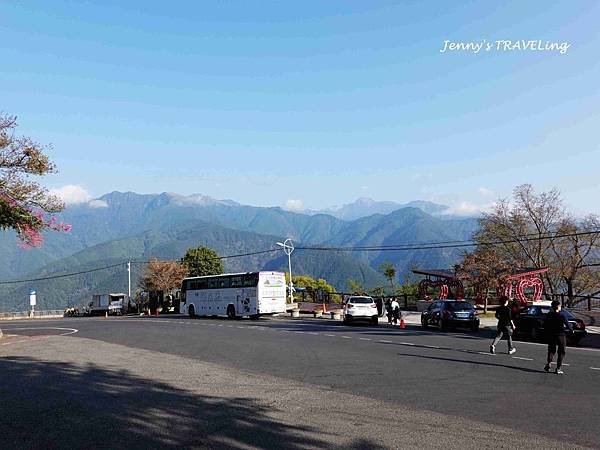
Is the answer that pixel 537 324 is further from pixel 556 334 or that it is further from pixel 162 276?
pixel 162 276

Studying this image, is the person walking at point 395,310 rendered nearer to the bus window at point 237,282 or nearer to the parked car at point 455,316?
the parked car at point 455,316

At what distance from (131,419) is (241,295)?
3438 cm

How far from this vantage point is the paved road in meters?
9.38

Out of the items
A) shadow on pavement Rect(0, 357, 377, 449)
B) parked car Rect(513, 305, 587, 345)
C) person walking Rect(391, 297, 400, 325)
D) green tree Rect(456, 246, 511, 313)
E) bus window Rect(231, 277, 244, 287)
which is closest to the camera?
shadow on pavement Rect(0, 357, 377, 449)

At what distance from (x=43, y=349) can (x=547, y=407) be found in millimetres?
16923

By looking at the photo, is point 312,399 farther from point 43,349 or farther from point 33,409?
point 43,349

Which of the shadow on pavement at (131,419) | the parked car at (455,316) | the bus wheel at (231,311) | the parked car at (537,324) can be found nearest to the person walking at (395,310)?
the parked car at (455,316)

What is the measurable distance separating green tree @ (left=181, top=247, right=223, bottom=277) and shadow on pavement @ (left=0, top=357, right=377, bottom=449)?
264ft

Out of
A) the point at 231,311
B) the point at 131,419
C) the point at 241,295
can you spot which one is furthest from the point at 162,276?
the point at 131,419

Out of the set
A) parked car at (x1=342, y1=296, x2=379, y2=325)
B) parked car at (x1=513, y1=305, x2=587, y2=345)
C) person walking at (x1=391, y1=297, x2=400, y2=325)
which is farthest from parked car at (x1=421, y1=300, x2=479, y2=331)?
parked car at (x1=342, y1=296, x2=379, y2=325)

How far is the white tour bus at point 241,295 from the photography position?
42.2 m

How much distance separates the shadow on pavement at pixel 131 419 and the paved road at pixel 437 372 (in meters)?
2.66

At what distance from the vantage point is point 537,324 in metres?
24.3

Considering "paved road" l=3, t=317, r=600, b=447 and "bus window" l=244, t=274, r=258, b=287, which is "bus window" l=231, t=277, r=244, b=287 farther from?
"paved road" l=3, t=317, r=600, b=447
